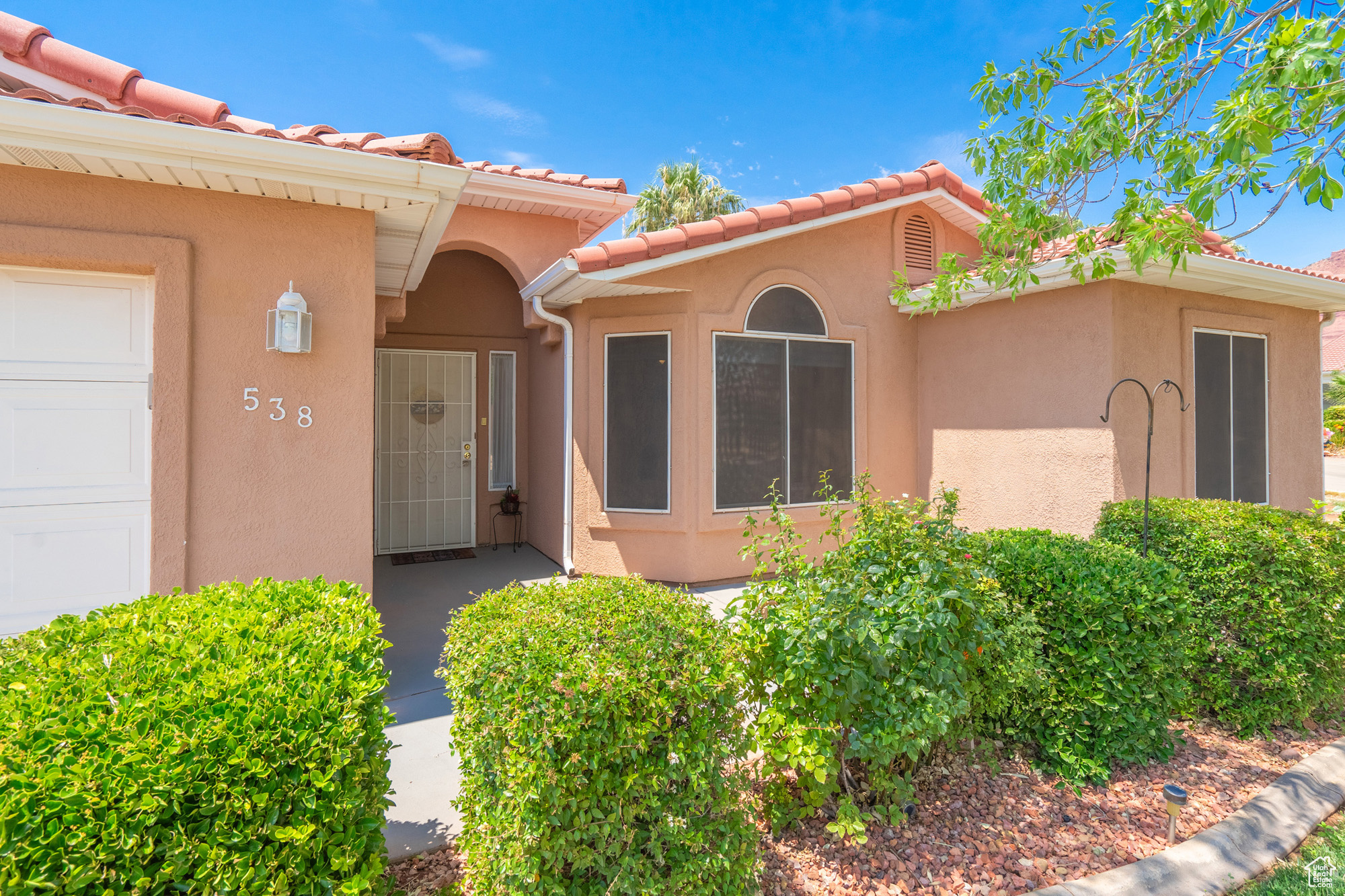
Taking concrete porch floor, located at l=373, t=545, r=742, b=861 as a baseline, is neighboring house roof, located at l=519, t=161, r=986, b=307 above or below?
above

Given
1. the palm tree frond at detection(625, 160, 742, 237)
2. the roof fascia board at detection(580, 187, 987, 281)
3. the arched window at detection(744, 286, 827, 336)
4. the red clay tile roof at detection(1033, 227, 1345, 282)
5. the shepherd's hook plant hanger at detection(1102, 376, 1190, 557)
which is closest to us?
the shepherd's hook plant hanger at detection(1102, 376, 1190, 557)

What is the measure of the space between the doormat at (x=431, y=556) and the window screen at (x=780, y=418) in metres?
3.96

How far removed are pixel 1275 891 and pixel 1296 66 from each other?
3.44 meters

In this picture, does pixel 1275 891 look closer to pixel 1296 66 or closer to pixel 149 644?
pixel 1296 66

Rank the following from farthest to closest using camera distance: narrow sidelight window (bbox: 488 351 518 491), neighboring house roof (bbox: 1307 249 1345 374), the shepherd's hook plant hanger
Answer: neighboring house roof (bbox: 1307 249 1345 374), narrow sidelight window (bbox: 488 351 518 491), the shepherd's hook plant hanger

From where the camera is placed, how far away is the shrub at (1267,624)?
12.7ft

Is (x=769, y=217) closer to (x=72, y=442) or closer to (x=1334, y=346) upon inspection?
(x=72, y=442)

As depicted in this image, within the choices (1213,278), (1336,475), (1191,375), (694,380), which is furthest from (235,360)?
(1336,475)

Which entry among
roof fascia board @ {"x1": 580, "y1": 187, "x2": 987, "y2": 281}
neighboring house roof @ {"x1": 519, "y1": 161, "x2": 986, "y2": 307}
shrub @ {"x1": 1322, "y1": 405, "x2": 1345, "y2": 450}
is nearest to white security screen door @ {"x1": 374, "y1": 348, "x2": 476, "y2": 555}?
neighboring house roof @ {"x1": 519, "y1": 161, "x2": 986, "y2": 307}

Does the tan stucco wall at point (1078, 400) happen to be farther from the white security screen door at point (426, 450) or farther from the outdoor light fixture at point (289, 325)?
the outdoor light fixture at point (289, 325)

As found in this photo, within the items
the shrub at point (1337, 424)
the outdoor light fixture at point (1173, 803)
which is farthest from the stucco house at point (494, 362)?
the shrub at point (1337, 424)

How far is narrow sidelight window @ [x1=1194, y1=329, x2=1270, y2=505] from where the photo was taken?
7270mm

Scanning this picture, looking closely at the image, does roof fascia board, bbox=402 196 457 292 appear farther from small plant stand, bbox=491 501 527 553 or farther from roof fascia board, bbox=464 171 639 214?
small plant stand, bbox=491 501 527 553

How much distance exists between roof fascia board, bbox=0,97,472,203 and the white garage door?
827mm
